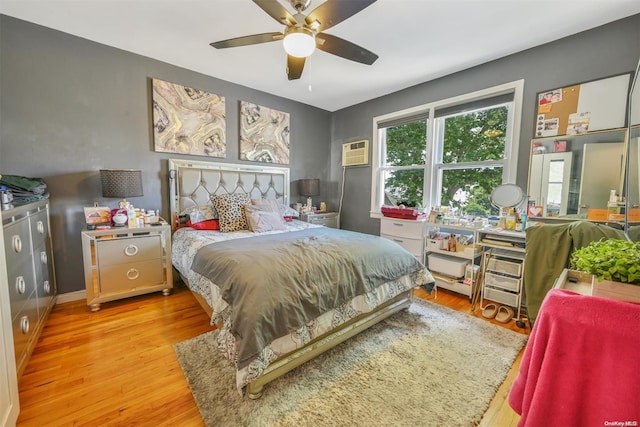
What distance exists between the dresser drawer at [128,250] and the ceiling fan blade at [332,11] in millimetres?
2439

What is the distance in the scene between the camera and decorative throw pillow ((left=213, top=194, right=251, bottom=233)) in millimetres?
2803

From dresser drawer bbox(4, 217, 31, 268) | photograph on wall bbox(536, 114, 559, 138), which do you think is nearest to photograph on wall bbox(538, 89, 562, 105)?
photograph on wall bbox(536, 114, 559, 138)

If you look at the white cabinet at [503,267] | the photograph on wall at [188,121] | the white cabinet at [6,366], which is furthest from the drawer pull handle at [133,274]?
the white cabinet at [503,267]

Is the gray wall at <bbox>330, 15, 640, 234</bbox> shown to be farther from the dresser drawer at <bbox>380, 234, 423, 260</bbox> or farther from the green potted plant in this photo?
the green potted plant

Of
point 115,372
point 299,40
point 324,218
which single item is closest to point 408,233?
point 324,218

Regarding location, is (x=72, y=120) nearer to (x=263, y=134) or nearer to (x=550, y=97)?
(x=263, y=134)

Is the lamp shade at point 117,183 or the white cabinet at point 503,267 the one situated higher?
the lamp shade at point 117,183

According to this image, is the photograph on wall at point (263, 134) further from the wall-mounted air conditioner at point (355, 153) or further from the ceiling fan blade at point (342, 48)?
the ceiling fan blade at point (342, 48)

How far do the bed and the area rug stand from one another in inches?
4.5

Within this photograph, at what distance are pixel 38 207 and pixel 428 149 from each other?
13.4 ft

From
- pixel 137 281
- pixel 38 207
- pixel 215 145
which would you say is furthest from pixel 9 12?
pixel 137 281

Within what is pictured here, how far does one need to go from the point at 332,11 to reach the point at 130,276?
2.88 meters

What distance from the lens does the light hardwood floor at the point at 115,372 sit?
131cm

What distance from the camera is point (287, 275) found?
5.04ft
